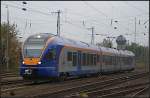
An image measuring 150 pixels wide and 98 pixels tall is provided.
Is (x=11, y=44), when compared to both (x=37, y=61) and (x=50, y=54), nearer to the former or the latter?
(x=50, y=54)

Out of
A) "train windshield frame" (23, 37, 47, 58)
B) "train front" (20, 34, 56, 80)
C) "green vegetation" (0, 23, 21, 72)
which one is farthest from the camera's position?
"green vegetation" (0, 23, 21, 72)

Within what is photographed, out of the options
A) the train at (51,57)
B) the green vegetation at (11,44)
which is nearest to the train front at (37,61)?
the train at (51,57)

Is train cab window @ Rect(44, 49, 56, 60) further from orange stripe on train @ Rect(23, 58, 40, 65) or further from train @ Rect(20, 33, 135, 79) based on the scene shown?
orange stripe on train @ Rect(23, 58, 40, 65)

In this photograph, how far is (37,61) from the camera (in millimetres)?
22188

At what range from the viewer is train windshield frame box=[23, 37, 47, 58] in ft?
73.5

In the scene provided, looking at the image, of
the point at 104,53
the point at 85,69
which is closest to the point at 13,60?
the point at 104,53

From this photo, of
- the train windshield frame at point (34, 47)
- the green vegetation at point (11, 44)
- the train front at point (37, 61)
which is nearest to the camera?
the train front at point (37, 61)

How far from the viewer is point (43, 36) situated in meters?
23.2

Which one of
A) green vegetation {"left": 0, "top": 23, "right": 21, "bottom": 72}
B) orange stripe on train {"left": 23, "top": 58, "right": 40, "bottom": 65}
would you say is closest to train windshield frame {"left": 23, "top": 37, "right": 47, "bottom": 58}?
orange stripe on train {"left": 23, "top": 58, "right": 40, "bottom": 65}

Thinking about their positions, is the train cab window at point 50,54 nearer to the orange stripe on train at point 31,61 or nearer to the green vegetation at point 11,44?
the orange stripe on train at point 31,61

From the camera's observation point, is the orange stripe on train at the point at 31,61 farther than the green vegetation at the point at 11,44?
No

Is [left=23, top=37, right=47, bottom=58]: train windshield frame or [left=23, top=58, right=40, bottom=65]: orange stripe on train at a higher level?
[left=23, top=37, right=47, bottom=58]: train windshield frame

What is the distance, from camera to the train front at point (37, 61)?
22.2 m

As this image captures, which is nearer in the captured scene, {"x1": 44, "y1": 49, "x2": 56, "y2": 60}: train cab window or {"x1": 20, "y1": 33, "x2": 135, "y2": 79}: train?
{"x1": 20, "y1": 33, "x2": 135, "y2": 79}: train
